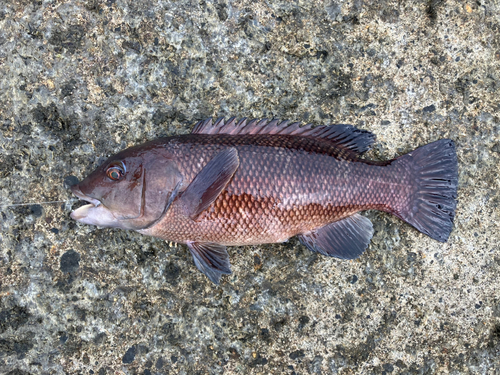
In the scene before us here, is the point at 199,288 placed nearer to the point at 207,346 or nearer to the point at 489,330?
the point at 207,346

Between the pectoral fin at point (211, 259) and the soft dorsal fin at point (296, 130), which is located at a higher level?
the soft dorsal fin at point (296, 130)

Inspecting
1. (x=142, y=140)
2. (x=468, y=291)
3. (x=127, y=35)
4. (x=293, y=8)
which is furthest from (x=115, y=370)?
(x=293, y=8)

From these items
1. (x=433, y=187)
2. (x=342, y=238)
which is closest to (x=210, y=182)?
(x=342, y=238)

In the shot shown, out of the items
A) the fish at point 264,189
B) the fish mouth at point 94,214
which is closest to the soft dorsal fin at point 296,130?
the fish at point 264,189

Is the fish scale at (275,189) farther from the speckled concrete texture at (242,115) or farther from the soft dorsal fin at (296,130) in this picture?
the speckled concrete texture at (242,115)

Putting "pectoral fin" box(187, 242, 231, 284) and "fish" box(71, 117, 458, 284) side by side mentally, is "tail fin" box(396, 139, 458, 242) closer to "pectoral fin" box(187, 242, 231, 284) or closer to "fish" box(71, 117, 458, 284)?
"fish" box(71, 117, 458, 284)

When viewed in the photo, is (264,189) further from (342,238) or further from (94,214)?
(94,214)
